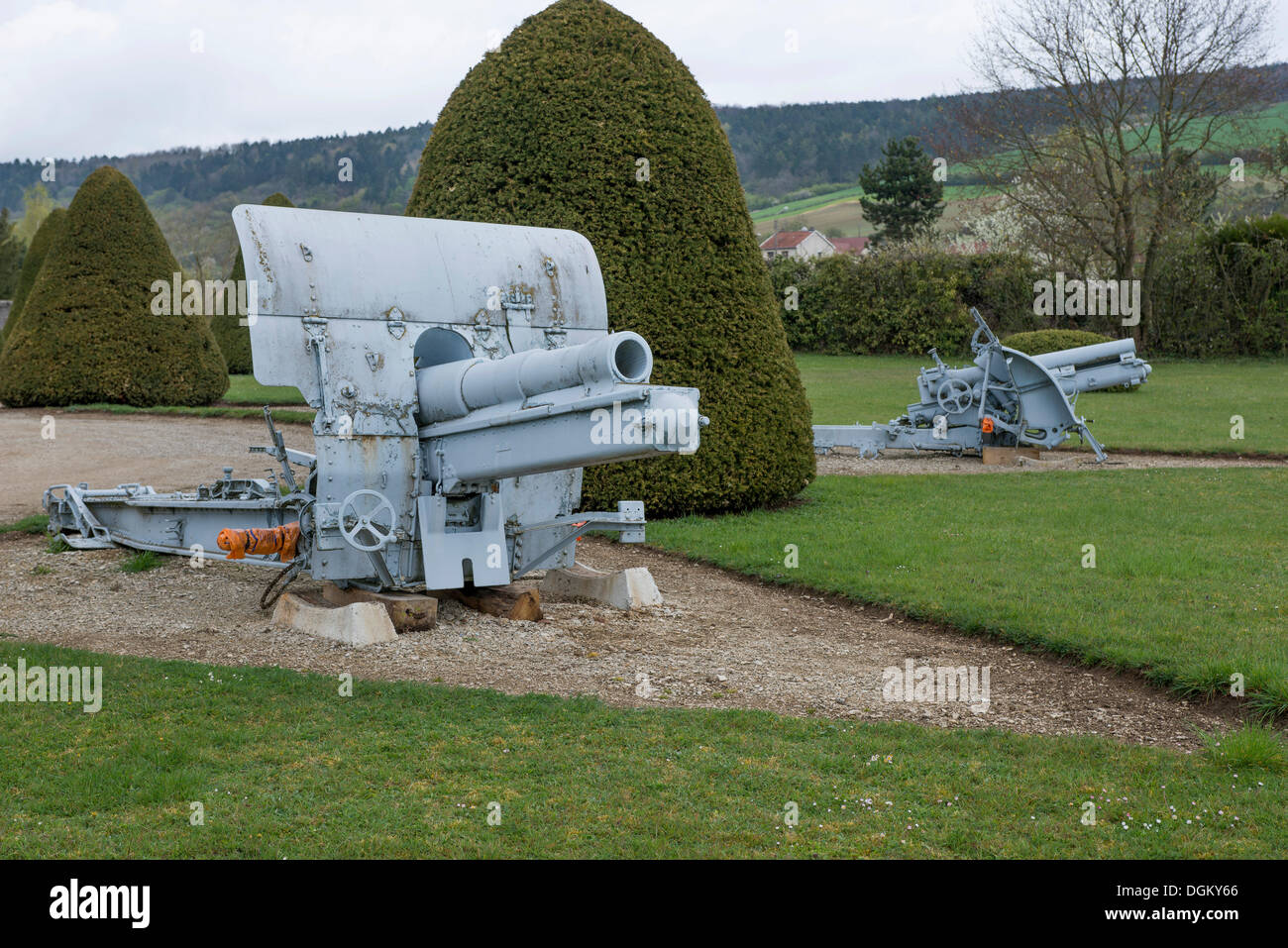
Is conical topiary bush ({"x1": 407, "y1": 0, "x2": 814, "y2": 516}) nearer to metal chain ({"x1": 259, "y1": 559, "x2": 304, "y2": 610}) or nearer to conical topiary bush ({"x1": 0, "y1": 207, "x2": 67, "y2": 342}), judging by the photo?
metal chain ({"x1": 259, "y1": 559, "x2": 304, "y2": 610})

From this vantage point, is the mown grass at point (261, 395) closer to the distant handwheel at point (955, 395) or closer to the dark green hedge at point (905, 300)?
the distant handwheel at point (955, 395)

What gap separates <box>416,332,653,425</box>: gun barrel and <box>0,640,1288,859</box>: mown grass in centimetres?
147

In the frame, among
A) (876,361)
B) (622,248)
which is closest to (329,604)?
(622,248)

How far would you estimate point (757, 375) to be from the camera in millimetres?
10648

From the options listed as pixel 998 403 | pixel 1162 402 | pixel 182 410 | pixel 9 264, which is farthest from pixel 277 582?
pixel 9 264

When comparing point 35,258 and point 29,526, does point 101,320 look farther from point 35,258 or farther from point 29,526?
point 29,526

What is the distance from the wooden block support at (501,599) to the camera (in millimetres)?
7133

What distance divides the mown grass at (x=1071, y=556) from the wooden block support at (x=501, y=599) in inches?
79.0

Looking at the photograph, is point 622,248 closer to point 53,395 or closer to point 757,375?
point 757,375

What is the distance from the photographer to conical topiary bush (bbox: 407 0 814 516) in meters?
10.3

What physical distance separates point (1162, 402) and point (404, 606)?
1771 centimetres

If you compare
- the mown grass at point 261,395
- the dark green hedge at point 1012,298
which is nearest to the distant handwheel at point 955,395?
the mown grass at point 261,395

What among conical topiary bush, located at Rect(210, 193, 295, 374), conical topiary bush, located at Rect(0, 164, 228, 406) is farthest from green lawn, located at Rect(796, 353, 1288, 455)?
conical topiary bush, located at Rect(210, 193, 295, 374)

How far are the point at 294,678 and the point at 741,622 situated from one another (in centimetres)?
278
